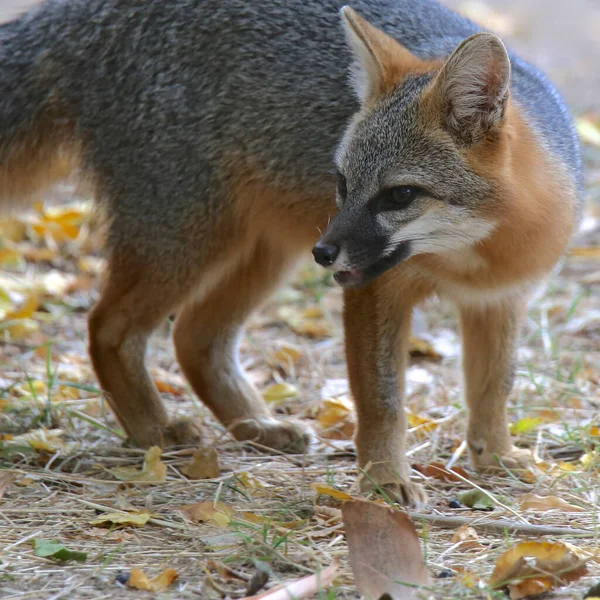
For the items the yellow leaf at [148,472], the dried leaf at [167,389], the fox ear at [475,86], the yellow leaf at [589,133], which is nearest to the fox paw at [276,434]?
the yellow leaf at [148,472]

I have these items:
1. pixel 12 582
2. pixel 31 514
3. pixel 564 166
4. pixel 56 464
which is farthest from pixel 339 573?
pixel 564 166

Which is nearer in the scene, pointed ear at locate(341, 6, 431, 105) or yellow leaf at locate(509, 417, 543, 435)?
pointed ear at locate(341, 6, 431, 105)

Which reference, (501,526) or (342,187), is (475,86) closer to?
(342,187)

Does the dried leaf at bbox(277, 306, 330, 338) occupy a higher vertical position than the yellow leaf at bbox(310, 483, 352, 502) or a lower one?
lower

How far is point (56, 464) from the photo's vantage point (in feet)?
13.8

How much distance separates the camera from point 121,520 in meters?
3.54

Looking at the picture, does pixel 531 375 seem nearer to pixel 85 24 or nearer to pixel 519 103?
pixel 519 103

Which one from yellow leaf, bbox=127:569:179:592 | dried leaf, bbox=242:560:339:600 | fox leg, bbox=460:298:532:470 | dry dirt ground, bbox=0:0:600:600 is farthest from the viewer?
fox leg, bbox=460:298:532:470

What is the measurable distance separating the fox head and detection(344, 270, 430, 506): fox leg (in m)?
0.41

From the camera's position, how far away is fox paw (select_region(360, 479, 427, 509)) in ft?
12.7

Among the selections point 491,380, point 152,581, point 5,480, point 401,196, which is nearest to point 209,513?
point 152,581

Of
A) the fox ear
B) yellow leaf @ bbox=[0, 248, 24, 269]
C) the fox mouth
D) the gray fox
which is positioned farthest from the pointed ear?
yellow leaf @ bbox=[0, 248, 24, 269]

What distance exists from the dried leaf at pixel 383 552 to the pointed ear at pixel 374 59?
1.61 meters

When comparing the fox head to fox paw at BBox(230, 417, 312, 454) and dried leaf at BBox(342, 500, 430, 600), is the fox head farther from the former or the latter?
fox paw at BBox(230, 417, 312, 454)
